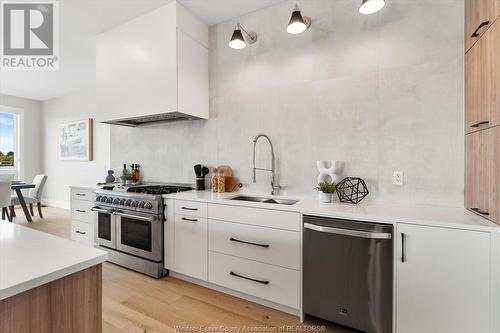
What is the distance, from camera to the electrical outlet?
1974 millimetres

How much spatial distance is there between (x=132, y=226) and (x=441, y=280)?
2.66 m

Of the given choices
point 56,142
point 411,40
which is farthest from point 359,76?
point 56,142

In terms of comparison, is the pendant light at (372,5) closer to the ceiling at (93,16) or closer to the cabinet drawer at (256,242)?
the ceiling at (93,16)

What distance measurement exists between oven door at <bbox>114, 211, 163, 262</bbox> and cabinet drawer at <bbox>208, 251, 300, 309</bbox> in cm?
63

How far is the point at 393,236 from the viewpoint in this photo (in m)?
1.51

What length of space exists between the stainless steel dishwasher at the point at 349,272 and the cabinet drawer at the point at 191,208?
3.12ft

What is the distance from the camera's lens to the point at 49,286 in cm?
74

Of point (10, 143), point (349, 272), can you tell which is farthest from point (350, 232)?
point (10, 143)

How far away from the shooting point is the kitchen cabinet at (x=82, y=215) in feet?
10.2

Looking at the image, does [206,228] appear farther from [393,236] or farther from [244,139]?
[393,236]

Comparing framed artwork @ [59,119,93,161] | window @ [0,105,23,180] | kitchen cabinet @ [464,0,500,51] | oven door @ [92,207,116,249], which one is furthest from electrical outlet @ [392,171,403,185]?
window @ [0,105,23,180]

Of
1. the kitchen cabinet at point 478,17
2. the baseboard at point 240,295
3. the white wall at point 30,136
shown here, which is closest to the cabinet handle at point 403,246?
the baseboard at point 240,295

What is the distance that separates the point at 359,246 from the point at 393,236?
21cm

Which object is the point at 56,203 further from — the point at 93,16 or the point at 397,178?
the point at 397,178
